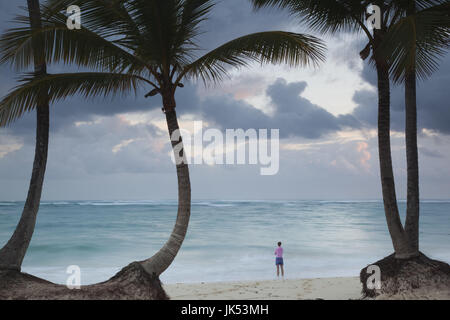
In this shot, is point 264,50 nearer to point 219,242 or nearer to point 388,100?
point 388,100

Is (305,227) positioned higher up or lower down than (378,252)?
higher up

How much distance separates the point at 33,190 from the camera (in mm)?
7184

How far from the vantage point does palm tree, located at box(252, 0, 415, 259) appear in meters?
7.35

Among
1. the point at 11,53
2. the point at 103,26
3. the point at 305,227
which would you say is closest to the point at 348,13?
the point at 103,26

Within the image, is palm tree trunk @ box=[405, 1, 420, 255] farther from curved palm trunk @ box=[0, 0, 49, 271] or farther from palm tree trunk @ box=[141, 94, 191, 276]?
curved palm trunk @ box=[0, 0, 49, 271]

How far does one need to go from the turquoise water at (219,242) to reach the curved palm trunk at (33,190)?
23.6ft

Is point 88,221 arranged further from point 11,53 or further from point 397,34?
point 397,34

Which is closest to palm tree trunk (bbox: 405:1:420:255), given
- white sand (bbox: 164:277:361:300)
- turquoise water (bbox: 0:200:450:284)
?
white sand (bbox: 164:277:361:300)

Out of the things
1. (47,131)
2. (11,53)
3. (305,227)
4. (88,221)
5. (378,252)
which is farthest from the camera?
(88,221)

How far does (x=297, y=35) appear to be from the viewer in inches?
275
